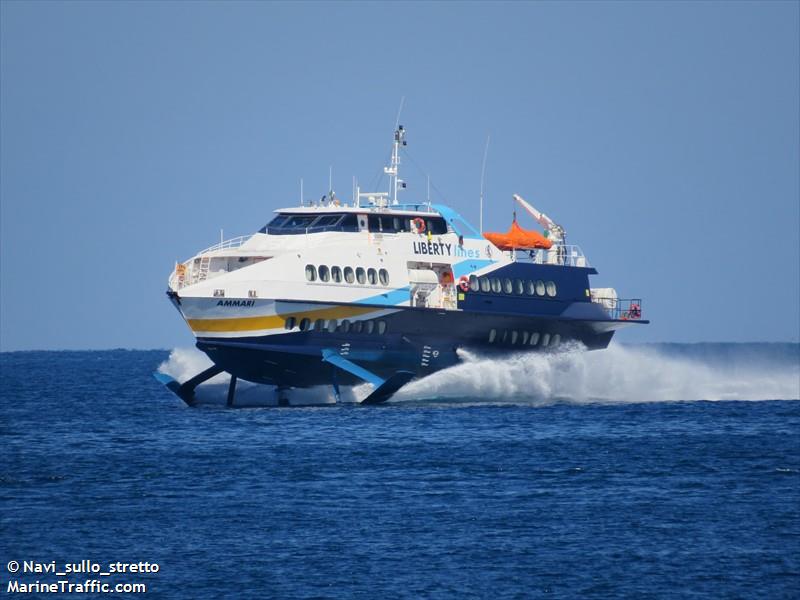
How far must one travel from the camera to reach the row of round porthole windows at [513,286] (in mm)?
48312

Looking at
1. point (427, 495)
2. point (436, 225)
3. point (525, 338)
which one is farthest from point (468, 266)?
point (427, 495)

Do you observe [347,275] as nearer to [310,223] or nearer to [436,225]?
[310,223]

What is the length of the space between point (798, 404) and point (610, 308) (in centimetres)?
832

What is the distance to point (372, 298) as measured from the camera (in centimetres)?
4478

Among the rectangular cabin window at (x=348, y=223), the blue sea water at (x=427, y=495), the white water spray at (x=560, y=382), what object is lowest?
the blue sea water at (x=427, y=495)

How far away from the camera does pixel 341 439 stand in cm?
3794

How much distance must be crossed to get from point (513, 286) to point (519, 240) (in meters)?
3.79

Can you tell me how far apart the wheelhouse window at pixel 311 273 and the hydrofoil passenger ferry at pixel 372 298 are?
4 cm

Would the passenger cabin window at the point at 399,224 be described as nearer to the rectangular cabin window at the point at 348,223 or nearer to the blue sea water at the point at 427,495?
the rectangular cabin window at the point at 348,223

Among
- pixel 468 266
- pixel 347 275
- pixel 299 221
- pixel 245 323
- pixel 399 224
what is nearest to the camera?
pixel 245 323

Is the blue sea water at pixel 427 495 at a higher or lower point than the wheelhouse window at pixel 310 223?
lower

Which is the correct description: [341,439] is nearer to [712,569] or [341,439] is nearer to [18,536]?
[18,536]

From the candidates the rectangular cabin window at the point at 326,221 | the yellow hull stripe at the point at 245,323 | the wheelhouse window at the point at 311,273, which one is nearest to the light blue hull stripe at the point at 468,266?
the rectangular cabin window at the point at 326,221

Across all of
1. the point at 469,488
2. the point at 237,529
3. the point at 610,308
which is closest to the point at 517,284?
the point at 610,308
